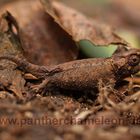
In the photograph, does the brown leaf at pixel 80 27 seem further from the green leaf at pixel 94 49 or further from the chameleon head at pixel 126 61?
the chameleon head at pixel 126 61

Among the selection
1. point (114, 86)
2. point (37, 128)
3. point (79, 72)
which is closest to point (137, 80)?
point (114, 86)

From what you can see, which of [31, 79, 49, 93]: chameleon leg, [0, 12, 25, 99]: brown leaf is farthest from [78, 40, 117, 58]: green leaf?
[31, 79, 49, 93]: chameleon leg

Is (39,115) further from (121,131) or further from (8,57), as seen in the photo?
(8,57)

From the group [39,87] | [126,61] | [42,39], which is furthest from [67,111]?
[42,39]

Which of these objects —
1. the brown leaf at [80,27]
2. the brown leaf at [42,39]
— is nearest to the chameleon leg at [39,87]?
the brown leaf at [42,39]

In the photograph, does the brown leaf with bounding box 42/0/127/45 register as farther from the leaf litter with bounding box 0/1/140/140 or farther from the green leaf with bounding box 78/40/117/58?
the leaf litter with bounding box 0/1/140/140
